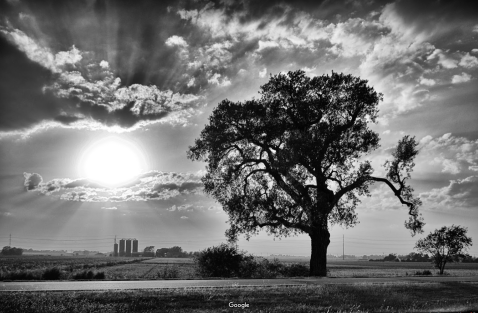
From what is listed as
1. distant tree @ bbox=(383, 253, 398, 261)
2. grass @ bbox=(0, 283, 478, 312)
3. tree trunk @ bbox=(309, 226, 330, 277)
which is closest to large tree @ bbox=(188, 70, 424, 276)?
tree trunk @ bbox=(309, 226, 330, 277)

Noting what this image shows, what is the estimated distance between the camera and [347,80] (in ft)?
96.9

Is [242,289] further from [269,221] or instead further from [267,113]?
[267,113]

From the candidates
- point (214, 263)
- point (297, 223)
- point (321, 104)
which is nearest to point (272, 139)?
point (321, 104)

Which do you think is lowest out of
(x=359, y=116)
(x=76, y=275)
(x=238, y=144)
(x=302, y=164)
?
(x=76, y=275)

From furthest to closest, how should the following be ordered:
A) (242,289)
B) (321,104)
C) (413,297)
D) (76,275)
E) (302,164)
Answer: (321,104) < (302,164) < (76,275) < (413,297) < (242,289)

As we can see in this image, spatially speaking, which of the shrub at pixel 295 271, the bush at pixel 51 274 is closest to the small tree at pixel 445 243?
the shrub at pixel 295 271

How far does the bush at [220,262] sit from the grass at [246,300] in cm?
1272

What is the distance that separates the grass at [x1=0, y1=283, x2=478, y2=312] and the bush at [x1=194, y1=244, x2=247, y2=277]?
12.7 metres

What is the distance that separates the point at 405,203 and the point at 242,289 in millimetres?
20665

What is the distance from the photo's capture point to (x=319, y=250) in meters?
28.4

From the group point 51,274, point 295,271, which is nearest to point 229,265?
point 295,271

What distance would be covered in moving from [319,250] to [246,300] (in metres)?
16.2

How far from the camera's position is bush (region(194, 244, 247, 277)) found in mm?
28234

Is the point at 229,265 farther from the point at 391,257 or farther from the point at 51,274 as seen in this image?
the point at 391,257
